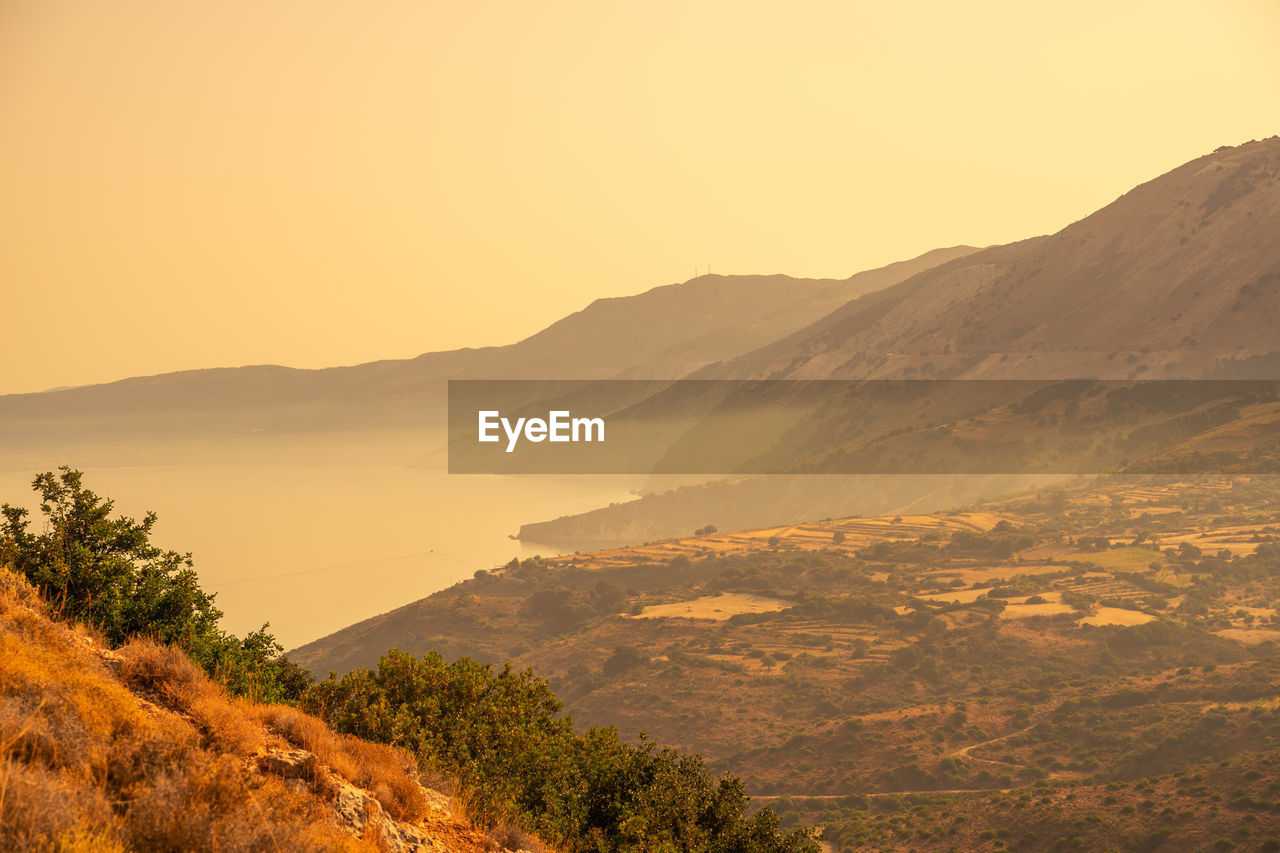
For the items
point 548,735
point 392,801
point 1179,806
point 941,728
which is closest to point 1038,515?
point 941,728

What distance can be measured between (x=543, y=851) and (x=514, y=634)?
137367mm

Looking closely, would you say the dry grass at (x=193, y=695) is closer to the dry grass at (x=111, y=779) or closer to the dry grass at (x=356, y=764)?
the dry grass at (x=111, y=779)

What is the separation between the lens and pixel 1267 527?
14188 centimetres

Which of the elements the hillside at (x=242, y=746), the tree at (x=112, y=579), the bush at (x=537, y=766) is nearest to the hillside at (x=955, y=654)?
the bush at (x=537, y=766)

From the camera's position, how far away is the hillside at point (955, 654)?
72.0 metres

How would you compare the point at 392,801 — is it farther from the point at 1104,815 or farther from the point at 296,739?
the point at 1104,815

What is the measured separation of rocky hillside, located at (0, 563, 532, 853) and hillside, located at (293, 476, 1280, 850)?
63.3 metres

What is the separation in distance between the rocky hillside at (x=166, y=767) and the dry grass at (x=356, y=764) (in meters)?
0.02

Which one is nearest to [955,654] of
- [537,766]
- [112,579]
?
[537,766]

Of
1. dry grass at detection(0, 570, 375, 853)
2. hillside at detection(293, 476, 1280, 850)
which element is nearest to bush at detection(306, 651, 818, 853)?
dry grass at detection(0, 570, 375, 853)

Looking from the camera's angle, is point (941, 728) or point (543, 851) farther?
point (941, 728)

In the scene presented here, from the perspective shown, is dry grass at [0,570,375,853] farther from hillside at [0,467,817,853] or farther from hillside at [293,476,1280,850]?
hillside at [293,476,1280,850]

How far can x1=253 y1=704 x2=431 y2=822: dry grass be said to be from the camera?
1311cm

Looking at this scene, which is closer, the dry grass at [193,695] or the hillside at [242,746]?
the hillside at [242,746]
